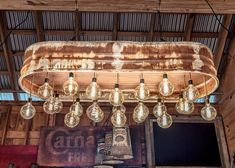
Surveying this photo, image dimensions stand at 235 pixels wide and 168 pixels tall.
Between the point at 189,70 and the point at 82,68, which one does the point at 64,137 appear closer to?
the point at 82,68

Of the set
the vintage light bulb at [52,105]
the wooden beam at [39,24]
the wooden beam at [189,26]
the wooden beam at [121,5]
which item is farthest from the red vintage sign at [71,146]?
the wooden beam at [121,5]

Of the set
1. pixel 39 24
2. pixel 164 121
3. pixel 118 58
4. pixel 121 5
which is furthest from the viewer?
pixel 39 24

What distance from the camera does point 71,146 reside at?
15.6ft

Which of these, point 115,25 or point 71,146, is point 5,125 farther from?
point 115,25

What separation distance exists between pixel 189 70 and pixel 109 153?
8.45 ft

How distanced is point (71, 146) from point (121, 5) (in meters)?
2.77

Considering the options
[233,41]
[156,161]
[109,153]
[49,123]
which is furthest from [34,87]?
[233,41]

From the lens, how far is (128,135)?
4.66 m

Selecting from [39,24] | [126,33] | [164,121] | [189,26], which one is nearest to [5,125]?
[39,24]

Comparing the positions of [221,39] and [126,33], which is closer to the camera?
[221,39]

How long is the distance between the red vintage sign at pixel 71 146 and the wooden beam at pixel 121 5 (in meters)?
2.49

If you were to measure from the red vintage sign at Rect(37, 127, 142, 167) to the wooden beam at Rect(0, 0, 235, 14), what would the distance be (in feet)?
8.17

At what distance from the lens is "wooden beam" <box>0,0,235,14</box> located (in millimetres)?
3164

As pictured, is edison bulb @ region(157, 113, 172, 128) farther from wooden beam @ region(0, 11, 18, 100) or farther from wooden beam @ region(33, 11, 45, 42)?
wooden beam @ region(0, 11, 18, 100)
